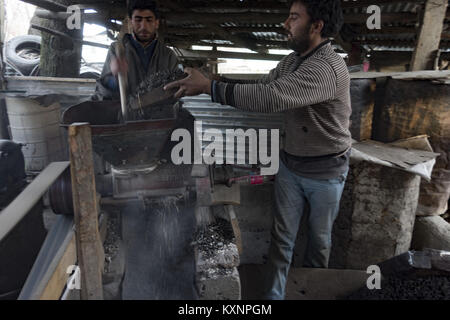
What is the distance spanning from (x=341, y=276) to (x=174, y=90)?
7.24 ft

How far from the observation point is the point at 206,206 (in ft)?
9.18

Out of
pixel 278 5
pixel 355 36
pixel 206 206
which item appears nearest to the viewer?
pixel 206 206

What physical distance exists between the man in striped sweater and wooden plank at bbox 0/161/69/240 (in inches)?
53.2

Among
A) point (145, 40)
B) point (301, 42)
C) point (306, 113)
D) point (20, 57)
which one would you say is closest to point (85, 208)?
point (306, 113)

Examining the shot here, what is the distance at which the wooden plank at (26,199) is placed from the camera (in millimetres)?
2098

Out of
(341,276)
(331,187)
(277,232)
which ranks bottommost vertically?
(341,276)

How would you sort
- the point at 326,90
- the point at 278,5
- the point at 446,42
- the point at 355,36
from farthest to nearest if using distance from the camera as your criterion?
the point at 446,42, the point at 355,36, the point at 278,5, the point at 326,90

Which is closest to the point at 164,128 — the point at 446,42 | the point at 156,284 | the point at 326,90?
the point at 326,90

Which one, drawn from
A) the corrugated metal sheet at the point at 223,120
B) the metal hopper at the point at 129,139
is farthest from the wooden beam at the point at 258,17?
the metal hopper at the point at 129,139

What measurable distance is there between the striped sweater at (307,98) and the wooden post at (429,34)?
2.15 meters

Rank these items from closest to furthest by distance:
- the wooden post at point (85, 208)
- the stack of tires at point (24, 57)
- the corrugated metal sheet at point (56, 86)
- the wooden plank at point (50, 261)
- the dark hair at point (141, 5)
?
the wooden post at point (85, 208)
the wooden plank at point (50, 261)
the dark hair at point (141, 5)
the corrugated metal sheet at point (56, 86)
the stack of tires at point (24, 57)

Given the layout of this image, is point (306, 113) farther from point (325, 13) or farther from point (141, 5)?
point (141, 5)

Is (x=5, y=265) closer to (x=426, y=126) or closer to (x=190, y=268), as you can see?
(x=190, y=268)

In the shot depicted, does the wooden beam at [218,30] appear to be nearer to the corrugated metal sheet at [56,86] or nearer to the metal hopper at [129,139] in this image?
the corrugated metal sheet at [56,86]
